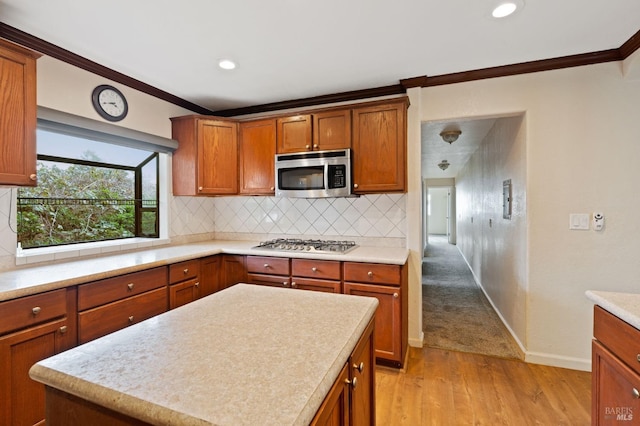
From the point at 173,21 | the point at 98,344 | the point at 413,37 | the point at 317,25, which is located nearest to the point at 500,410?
the point at 98,344

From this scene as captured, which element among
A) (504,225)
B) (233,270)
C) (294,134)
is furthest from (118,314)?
(504,225)

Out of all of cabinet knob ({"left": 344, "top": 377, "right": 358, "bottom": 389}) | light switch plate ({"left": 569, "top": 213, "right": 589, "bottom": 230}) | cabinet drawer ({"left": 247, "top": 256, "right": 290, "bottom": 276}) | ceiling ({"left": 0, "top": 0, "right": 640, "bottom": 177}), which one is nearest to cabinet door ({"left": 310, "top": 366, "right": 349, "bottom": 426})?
cabinet knob ({"left": 344, "top": 377, "right": 358, "bottom": 389})

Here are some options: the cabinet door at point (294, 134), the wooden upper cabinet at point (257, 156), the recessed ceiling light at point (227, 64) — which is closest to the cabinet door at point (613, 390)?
the cabinet door at point (294, 134)

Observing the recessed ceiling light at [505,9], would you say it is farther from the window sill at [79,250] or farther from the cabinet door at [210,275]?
the window sill at [79,250]

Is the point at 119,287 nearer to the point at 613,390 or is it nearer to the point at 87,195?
the point at 87,195

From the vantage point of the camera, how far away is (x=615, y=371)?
Result: 3.85 feet

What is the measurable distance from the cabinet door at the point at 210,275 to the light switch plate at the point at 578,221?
9.86ft

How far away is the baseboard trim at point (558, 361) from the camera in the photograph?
2.30 meters

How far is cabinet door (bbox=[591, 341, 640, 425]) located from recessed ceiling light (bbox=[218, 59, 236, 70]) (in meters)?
2.81

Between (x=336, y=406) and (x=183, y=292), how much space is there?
2.01 m

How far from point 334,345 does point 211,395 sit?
1.19 ft

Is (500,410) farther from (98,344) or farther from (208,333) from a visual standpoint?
(98,344)

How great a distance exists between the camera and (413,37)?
2.00 metres

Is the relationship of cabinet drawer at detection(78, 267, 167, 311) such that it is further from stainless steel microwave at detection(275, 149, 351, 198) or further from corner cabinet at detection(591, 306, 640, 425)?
corner cabinet at detection(591, 306, 640, 425)
